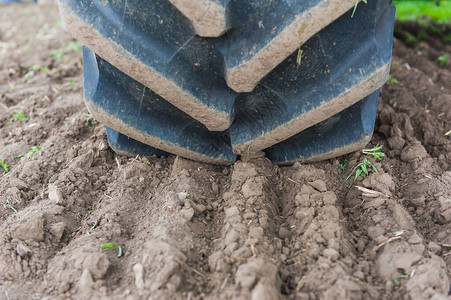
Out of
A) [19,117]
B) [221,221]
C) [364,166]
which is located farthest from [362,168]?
[19,117]

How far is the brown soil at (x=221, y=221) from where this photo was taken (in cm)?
128

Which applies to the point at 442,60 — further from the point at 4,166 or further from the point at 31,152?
the point at 4,166

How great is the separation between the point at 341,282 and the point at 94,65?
1.13m

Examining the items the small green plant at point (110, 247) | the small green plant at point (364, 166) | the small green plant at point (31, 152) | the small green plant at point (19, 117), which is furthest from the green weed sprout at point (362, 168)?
the small green plant at point (19, 117)

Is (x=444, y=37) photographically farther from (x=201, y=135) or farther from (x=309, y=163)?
(x=201, y=135)

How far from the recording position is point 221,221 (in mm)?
1562

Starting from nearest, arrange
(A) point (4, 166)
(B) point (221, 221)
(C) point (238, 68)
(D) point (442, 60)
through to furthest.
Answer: (C) point (238, 68), (B) point (221, 221), (A) point (4, 166), (D) point (442, 60)

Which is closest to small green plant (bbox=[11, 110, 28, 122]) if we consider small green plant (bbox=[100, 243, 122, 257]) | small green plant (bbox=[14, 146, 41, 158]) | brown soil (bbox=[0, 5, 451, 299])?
brown soil (bbox=[0, 5, 451, 299])

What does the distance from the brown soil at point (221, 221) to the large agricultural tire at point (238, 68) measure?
18cm

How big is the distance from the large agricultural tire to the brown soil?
0.18m

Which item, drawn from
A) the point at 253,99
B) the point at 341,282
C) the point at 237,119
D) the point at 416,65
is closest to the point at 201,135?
the point at 237,119

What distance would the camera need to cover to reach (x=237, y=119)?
5.71ft

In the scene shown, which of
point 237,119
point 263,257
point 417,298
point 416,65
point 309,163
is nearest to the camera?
point 417,298

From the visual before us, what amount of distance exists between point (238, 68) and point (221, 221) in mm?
540
